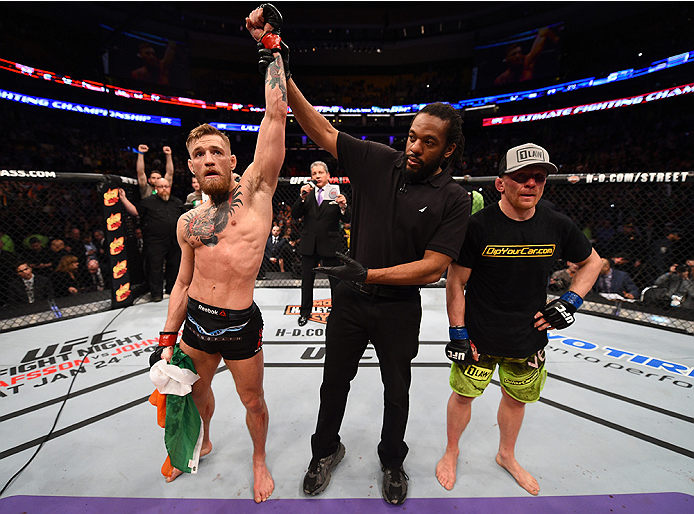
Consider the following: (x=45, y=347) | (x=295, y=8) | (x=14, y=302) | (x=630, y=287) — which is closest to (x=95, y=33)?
(x=295, y=8)

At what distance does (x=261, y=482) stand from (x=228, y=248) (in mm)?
1266

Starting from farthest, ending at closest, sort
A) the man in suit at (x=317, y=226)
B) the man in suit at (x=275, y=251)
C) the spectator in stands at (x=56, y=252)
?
the man in suit at (x=275, y=251) → the spectator in stands at (x=56, y=252) → the man in suit at (x=317, y=226)

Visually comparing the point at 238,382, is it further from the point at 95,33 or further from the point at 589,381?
the point at 95,33

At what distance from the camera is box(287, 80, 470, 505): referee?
1.36 metres

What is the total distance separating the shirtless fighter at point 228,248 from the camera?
1.51 m

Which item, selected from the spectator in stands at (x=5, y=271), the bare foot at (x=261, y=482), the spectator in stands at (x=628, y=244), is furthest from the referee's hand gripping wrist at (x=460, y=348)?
the spectator in stands at (x=628, y=244)

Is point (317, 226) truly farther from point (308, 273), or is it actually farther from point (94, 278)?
point (94, 278)

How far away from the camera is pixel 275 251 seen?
5941 mm

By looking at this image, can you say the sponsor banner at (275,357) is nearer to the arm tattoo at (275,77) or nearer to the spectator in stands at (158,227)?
the spectator in stands at (158,227)

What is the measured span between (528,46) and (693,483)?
17.6 metres

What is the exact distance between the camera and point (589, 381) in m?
2.66

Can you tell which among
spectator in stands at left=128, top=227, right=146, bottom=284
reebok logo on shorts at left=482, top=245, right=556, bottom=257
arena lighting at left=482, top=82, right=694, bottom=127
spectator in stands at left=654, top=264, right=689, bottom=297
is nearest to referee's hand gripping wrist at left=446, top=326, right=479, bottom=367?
reebok logo on shorts at left=482, top=245, right=556, bottom=257

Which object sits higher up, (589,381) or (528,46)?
(528,46)

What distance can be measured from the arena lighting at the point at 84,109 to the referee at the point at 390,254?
13.3 meters
